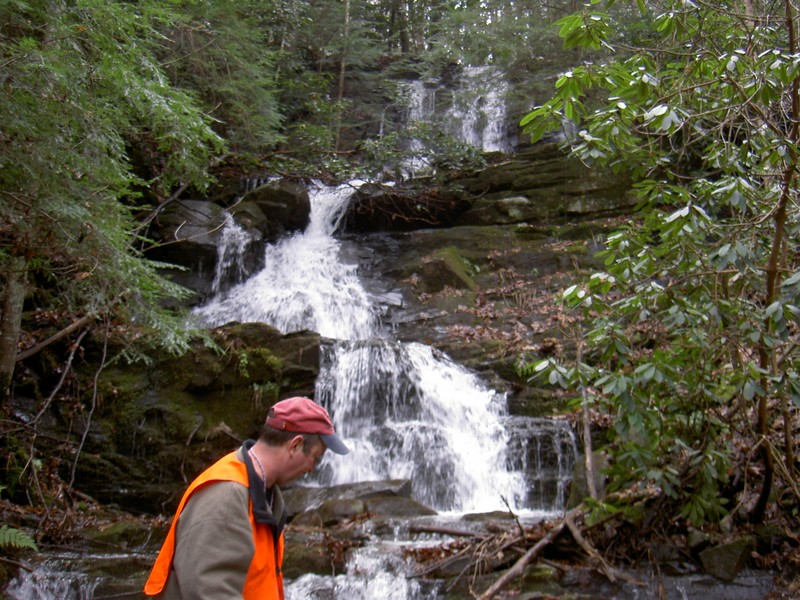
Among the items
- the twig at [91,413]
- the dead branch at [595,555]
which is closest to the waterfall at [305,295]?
the twig at [91,413]

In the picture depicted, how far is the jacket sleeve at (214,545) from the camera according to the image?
191 centimetres

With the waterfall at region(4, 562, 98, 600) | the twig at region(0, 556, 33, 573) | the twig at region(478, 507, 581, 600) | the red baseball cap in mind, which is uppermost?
the red baseball cap

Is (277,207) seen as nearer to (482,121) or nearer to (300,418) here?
(482,121)

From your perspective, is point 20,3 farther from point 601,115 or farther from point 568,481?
point 568,481

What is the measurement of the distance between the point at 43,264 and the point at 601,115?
5760 millimetres

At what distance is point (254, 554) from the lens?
207 cm

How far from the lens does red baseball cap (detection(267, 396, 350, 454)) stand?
7.68 ft

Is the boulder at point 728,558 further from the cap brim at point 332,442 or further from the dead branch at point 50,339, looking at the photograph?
the dead branch at point 50,339

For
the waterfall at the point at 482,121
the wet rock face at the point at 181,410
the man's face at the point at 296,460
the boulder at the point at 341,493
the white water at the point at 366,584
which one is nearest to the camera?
the man's face at the point at 296,460

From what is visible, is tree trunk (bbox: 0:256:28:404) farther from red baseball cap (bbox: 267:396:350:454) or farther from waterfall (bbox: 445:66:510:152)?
waterfall (bbox: 445:66:510:152)

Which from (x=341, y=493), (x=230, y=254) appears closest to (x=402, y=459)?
(x=341, y=493)

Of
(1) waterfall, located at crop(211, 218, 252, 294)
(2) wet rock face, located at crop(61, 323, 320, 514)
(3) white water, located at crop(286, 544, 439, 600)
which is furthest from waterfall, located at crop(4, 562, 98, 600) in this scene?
(1) waterfall, located at crop(211, 218, 252, 294)

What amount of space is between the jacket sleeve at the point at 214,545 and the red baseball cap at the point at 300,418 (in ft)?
1.05

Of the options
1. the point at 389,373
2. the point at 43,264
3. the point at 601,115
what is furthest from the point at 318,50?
the point at 601,115
